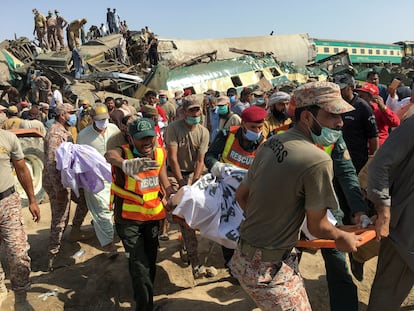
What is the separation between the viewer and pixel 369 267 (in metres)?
4.46

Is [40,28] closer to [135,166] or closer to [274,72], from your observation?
[274,72]

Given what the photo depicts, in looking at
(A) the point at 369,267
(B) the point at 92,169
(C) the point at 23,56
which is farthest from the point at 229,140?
(C) the point at 23,56

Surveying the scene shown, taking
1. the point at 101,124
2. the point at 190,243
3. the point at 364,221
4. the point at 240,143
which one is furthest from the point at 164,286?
the point at 364,221

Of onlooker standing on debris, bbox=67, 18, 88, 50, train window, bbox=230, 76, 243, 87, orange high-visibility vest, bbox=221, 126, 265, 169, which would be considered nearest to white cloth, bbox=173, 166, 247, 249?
orange high-visibility vest, bbox=221, 126, 265, 169

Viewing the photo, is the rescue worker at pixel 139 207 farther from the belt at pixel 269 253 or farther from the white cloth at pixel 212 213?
the belt at pixel 269 253

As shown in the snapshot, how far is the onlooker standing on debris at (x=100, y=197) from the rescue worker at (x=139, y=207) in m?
1.45

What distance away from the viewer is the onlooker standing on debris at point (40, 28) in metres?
21.9

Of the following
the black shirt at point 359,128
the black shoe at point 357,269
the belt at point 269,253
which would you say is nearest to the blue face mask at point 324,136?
the belt at point 269,253

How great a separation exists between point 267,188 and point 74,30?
22.8 metres

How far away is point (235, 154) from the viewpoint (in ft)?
13.4

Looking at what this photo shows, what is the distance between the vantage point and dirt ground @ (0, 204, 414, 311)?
4043 mm

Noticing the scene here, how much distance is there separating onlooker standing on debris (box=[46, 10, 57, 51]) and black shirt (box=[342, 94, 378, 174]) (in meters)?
21.3

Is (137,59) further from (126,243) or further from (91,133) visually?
(126,243)

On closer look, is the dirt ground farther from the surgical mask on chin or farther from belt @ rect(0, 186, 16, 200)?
the surgical mask on chin
